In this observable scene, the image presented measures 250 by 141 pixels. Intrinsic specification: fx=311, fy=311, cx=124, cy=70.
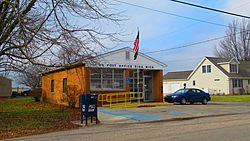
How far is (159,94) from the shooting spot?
27.1 metres

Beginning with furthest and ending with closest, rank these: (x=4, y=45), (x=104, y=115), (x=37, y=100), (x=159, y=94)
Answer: (x=37, y=100) → (x=159, y=94) → (x=104, y=115) → (x=4, y=45)

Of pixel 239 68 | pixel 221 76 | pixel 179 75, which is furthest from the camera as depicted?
pixel 179 75

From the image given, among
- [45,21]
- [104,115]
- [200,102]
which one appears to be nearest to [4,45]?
[45,21]

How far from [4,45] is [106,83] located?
36.0ft

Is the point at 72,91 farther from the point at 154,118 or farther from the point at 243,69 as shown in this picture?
the point at 243,69

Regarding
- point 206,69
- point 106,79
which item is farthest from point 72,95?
point 206,69

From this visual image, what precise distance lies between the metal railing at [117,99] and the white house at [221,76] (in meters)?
29.7

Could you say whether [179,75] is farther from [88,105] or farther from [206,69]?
[88,105]

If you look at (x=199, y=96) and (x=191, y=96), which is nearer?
(x=191, y=96)

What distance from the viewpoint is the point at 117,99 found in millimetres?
24172

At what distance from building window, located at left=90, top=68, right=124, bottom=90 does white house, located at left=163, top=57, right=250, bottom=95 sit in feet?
98.9

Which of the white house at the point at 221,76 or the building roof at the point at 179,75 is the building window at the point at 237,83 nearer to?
the white house at the point at 221,76

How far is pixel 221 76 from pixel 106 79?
105ft

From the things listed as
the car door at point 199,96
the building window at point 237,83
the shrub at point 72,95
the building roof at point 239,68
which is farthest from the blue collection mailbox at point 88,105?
the building window at point 237,83
